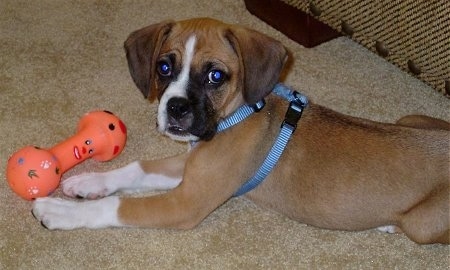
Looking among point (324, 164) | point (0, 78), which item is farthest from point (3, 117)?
point (324, 164)

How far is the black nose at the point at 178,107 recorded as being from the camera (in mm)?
2508

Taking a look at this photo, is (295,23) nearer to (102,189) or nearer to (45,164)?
(102,189)

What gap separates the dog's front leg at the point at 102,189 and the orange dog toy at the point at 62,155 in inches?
2.9

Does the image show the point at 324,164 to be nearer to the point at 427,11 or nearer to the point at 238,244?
the point at 238,244

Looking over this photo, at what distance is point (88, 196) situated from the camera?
9.66 feet

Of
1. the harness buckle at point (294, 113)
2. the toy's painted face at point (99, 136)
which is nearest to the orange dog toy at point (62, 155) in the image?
the toy's painted face at point (99, 136)

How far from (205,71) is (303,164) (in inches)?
20.8

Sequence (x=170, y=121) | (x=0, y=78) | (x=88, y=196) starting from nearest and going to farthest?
1. (x=170, y=121)
2. (x=88, y=196)
3. (x=0, y=78)

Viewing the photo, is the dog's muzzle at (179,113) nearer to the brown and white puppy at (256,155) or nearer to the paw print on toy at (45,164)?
the brown and white puppy at (256,155)

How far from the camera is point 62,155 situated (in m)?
2.90

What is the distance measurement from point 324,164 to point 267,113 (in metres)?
0.31

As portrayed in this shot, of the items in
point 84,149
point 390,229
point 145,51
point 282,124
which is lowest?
point 390,229

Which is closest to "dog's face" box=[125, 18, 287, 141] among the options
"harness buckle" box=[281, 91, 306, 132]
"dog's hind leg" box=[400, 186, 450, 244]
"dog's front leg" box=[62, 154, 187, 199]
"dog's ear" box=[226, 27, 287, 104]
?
"dog's ear" box=[226, 27, 287, 104]


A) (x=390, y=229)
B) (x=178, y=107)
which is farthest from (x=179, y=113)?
(x=390, y=229)
